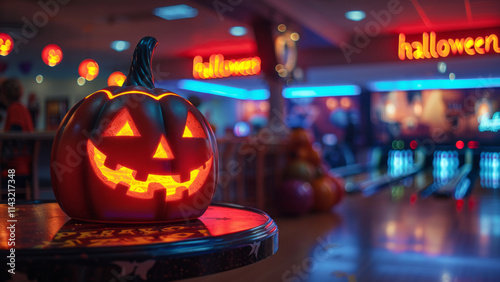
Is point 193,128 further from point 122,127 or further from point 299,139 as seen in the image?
point 299,139

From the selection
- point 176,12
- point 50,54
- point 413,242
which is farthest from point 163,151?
point 50,54

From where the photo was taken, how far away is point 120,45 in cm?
1092

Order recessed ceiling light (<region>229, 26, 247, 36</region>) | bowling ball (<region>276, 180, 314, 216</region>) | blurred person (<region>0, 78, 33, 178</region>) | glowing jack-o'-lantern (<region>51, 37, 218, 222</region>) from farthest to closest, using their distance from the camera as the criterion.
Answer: recessed ceiling light (<region>229, 26, 247, 36</region>) → bowling ball (<region>276, 180, 314, 216</region>) → blurred person (<region>0, 78, 33, 178</region>) → glowing jack-o'-lantern (<region>51, 37, 218, 222</region>)

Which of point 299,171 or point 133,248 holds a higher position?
point 133,248

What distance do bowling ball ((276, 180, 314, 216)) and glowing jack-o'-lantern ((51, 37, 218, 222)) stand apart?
535 cm

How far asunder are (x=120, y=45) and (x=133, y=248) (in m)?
10.8

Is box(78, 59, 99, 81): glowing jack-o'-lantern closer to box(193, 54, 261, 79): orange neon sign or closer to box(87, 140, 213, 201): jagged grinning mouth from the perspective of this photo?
box(193, 54, 261, 79): orange neon sign

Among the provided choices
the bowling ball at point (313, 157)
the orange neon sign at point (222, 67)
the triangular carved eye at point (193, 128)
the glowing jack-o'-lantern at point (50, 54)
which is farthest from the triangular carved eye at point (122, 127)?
the orange neon sign at point (222, 67)

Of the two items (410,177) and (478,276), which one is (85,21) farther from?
(410,177)

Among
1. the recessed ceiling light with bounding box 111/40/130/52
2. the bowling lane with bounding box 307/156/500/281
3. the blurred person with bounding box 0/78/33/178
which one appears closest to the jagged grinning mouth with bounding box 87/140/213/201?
the bowling lane with bounding box 307/156/500/281

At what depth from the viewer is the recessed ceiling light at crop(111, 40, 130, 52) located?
10.6m

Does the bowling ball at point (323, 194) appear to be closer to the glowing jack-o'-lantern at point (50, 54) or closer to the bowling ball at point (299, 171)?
the bowling ball at point (299, 171)

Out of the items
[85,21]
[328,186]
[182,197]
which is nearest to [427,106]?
[328,186]

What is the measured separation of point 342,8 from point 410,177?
713 cm
